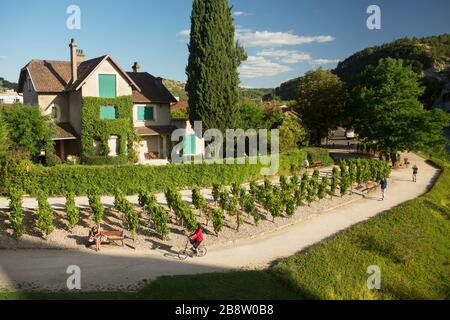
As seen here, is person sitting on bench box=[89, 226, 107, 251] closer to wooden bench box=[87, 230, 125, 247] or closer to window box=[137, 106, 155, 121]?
wooden bench box=[87, 230, 125, 247]

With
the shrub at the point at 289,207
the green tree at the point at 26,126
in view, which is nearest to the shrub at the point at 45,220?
the green tree at the point at 26,126

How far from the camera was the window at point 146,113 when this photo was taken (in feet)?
130

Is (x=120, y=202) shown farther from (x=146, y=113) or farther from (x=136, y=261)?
(x=146, y=113)

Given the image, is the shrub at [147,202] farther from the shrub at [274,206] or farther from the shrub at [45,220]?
the shrub at [274,206]

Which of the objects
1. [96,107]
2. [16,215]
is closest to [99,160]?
[96,107]

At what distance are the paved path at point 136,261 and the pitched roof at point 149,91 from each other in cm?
2020

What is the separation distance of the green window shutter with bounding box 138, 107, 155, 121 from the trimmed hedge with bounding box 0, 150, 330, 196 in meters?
11.8

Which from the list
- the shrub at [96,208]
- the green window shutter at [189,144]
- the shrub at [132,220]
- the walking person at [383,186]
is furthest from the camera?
the green window shutter at [189,144]

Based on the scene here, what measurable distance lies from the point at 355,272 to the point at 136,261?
9391 millimetres

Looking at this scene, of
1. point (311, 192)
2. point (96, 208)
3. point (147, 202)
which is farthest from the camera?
point (311, 192)

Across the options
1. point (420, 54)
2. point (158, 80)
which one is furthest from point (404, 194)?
point (420, 54)

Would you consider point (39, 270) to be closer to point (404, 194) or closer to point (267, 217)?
point (267, 217)

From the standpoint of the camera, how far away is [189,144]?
40.8 m

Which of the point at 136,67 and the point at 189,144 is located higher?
the point at 136,67
